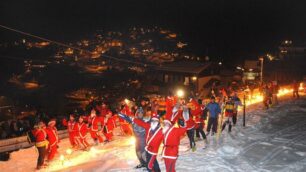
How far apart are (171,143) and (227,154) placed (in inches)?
148

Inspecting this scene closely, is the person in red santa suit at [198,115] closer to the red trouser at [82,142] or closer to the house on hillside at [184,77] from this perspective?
the red trouser at [82,142]

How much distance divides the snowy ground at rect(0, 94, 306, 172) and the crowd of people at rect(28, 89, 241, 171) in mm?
510

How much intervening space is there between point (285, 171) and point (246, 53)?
55.8m

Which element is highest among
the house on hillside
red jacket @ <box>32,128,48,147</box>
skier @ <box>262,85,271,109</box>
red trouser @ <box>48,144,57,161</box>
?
the house on hillside

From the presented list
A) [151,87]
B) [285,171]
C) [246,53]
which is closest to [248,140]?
[285,171]

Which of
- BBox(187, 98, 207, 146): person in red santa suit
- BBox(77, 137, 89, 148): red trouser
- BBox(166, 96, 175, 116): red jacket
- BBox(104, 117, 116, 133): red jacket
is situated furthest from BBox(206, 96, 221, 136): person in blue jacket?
BBox(77, 137, 89, 148): red trouser

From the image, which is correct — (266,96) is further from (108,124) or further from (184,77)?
(184,77)

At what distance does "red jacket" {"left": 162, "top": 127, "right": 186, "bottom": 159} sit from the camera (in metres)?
7.61

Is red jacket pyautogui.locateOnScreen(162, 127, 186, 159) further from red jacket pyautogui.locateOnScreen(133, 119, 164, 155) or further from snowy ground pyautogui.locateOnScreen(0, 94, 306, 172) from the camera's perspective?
snowy ground pyautogui.locateOnScreen(0, 94, 306, 172)

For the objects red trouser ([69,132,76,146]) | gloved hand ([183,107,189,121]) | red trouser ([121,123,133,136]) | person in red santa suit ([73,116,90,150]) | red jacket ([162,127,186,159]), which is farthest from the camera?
red trouser ([121,123,133,136])

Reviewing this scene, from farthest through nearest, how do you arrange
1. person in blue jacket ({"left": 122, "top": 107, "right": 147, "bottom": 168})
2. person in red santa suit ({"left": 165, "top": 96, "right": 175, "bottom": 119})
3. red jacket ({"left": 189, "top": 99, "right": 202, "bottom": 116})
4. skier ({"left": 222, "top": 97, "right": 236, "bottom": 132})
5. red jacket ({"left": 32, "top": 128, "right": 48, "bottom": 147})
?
skier ({"left": 222, "top": 97, "right": 236, "bottom": 132}), person in red santa suit ({"left": 165, "top": 96, "right": 175, "bottom": 119}), red jacket ({"left": 189, "top": 99, "right": 202, "bottom": 116}), red jacket ({"left": 32, "top": 128, "right": 48, "bottom": 147}), person in blue jacket ({"left": 122, "top": 107, "right": 147, "bottom": 168})

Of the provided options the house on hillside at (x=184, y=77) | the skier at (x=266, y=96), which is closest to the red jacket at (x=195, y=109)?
the skier at (x=266, y=96)

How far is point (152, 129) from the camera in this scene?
26.2 ft

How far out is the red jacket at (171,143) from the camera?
7613 millimetres
